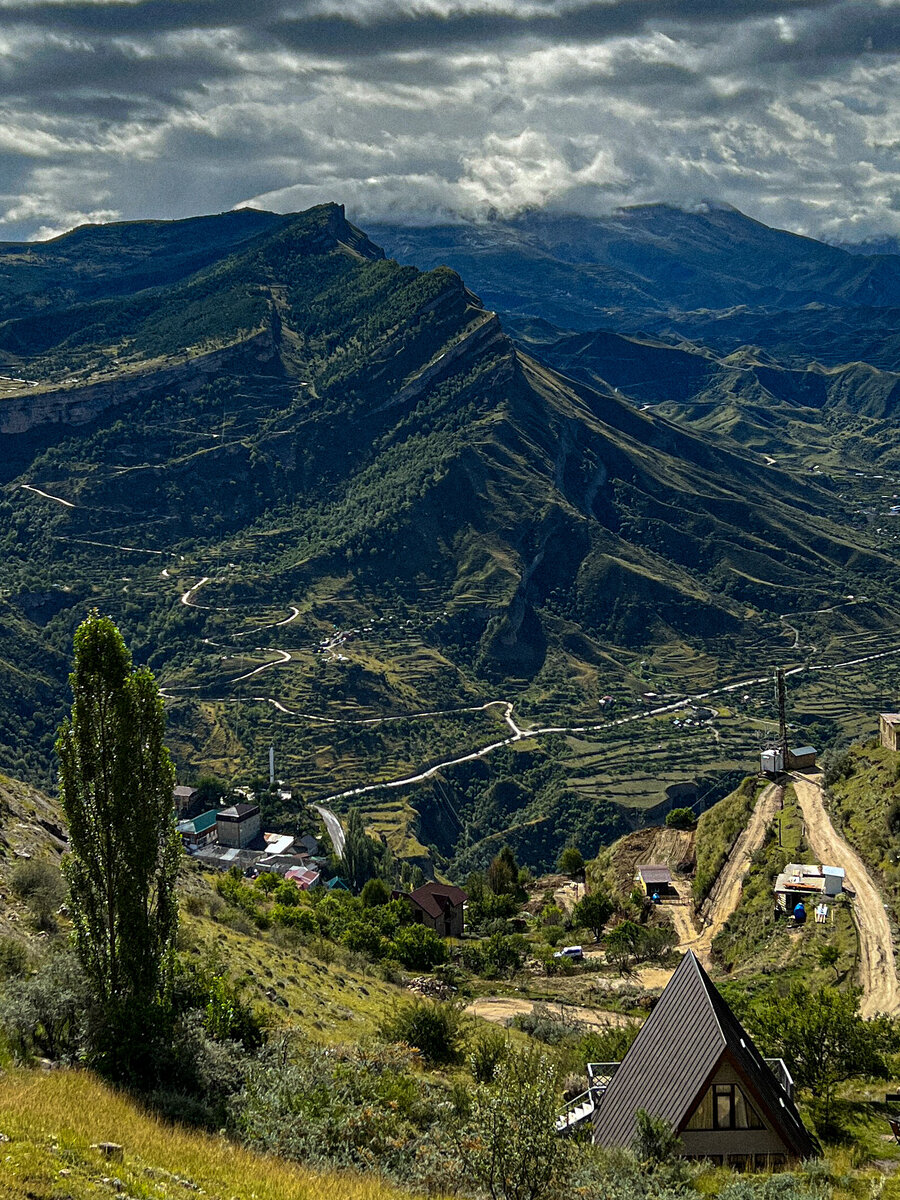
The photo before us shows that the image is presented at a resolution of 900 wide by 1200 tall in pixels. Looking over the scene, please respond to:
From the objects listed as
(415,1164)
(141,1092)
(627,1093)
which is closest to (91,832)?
(141,1092)

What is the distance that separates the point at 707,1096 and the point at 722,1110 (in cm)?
48

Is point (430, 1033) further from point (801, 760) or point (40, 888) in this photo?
point (801, 760)

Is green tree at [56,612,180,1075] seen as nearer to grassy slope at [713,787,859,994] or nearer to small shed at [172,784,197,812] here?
grassy slope at [713,787,859,994]

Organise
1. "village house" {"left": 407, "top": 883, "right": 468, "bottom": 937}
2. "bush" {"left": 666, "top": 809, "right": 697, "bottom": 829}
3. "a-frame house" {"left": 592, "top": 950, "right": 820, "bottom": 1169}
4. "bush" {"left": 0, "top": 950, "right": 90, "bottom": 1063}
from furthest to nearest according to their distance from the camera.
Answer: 1. "bush" {"left": 666, "top": 809, "right": 697, "bottom": 829}
2. "village house" {"left": 407, "top": 883, "right": 468, "bottom": 937}
3. "a-frame house" {"left": 592, "top": 950, "right": 820, "bottom": 1169}
4. "bush" {"left": 0, "top": 950, "right": 90, "bottom": 1063}

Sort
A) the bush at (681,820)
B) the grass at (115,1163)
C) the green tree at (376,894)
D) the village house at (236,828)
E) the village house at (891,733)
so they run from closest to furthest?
1. the grass at (115,1163)
2. the green tree at (376,894)
3. the village house at (891,733)
4. the bush at (681,820)
5. the village house at (236,828)

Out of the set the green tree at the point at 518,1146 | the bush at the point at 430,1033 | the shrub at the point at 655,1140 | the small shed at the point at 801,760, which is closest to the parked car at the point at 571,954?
the bush at the point at 430,1033

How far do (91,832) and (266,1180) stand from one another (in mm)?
7003

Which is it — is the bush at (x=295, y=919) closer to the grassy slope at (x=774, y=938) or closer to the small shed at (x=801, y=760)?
the grassy slope at (x=774, y=938)

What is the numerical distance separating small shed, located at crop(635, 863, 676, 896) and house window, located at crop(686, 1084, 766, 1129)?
149ft

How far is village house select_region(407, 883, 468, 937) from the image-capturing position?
6681cm

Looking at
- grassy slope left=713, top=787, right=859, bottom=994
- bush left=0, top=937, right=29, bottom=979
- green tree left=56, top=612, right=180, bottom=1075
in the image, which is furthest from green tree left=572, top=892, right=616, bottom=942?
green tree left=56, top=612, right=180, bottom=1075

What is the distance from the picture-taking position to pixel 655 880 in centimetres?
6788

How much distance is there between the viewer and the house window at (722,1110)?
22.0 m

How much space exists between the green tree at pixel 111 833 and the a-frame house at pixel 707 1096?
10.5 metres
